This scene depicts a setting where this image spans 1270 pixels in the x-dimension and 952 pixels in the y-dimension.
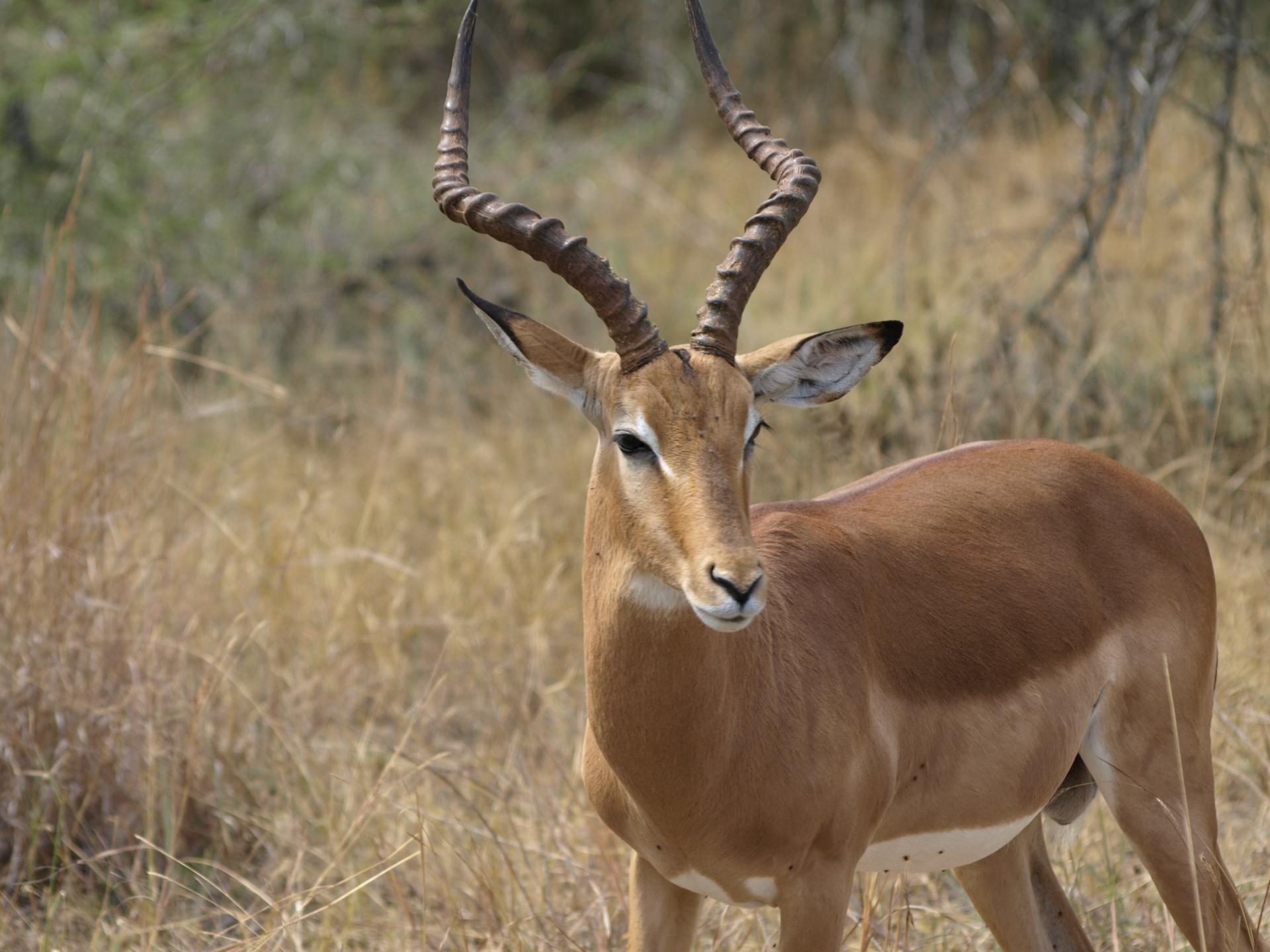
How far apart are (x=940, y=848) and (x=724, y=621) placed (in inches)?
45.3

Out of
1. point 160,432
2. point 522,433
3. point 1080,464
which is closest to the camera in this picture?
point 1080,464

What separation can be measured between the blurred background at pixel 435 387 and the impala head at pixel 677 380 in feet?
3.88

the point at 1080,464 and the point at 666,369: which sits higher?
the point at 666,369

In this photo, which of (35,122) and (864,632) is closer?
(864,632)

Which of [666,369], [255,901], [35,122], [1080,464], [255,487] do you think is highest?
[35,122]

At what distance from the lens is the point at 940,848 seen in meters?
3.48

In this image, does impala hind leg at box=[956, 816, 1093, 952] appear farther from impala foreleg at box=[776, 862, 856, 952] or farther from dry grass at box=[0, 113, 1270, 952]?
Answer: impala foreleg at box=[776, 862, 856, 952]

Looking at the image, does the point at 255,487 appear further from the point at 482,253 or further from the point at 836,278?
the point at 836,278

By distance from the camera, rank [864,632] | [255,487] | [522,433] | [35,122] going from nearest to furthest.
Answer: [864,632] → [255,487] → [522,433] → [35,122]

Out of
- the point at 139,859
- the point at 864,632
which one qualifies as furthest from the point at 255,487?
the point at 864,632

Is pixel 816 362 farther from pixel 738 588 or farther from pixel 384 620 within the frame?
pixel 384 620

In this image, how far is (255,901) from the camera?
4.61 m

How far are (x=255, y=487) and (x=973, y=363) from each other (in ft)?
12.0

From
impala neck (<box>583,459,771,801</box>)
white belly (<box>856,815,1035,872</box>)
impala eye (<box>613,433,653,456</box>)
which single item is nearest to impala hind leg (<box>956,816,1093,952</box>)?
white belly (<box>856,815,1035,872</box>)
